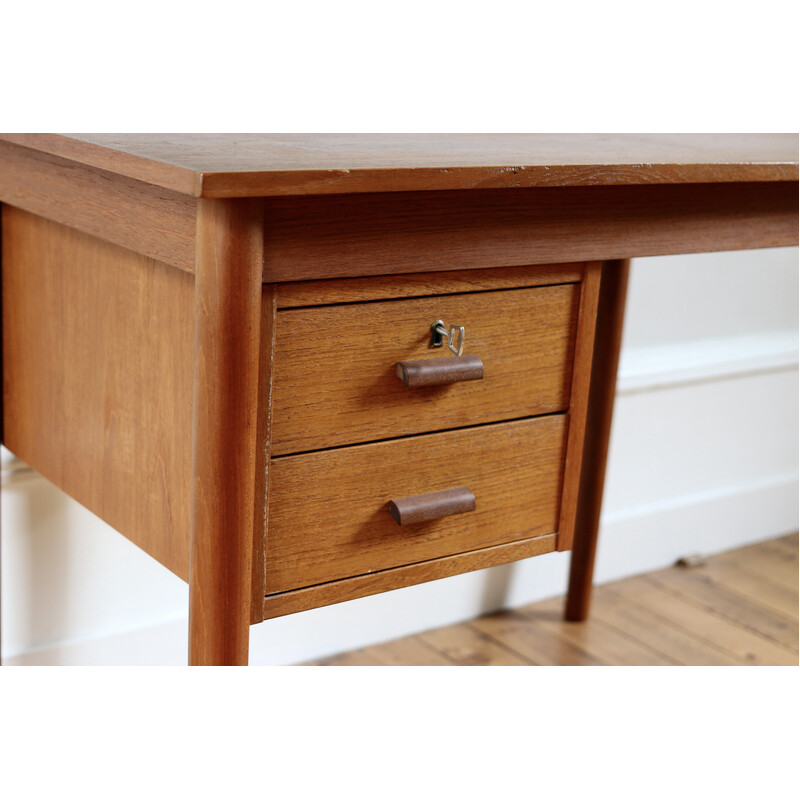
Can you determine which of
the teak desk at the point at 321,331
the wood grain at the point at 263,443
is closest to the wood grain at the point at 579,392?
the teak desk at the point at 321,331

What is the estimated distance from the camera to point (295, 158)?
998 millimetres

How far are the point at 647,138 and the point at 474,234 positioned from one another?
1.56 feet

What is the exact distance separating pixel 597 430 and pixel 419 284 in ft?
2.69

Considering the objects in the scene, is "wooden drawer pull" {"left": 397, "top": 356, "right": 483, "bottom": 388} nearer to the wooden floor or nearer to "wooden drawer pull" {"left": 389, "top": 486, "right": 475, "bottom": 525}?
"wooden drawer pull" {"left": 389, "top": 486, "right": 475, "bottom": 525}

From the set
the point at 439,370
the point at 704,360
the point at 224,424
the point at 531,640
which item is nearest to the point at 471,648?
the point at 531,640

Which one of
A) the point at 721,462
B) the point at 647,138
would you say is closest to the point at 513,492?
the point at 647,138

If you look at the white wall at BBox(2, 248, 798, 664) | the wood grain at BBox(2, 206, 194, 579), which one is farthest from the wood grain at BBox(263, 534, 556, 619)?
the white wall at BBox(2, 248, 798, 664)

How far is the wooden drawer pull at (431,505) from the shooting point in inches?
43.2

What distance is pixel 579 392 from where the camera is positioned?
1203 millimetres

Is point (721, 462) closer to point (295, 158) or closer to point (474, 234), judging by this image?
point (474, 234)

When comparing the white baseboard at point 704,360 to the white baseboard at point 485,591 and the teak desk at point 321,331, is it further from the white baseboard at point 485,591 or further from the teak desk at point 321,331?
the teak desk at point 321,331

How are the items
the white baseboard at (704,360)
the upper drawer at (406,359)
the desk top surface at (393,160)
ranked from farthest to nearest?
the white baseboard at (704,360), the upper drawer at (406,359), the desk top surface at (393,160)

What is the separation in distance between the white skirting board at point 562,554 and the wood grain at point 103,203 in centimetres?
41

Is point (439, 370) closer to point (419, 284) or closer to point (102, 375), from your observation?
point (419, 284)
